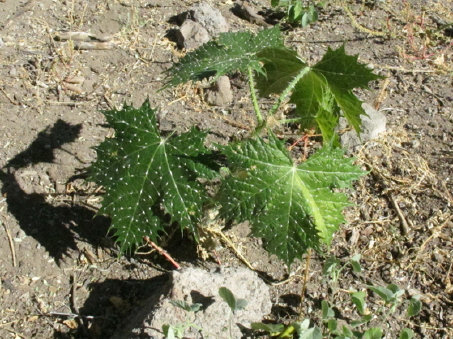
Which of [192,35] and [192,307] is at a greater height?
[192,35]

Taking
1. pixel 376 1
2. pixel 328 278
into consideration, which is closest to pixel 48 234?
pixel 328 278

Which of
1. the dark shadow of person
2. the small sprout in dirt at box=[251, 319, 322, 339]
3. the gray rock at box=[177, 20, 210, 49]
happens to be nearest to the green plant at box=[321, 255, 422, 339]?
the small sprout in dirt at box=[251, 319, 322, 339]

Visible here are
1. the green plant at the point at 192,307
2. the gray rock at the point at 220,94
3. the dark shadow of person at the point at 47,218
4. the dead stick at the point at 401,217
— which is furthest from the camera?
the gray rock at the point at 220,94

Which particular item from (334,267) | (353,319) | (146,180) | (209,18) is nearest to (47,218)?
(146,180)

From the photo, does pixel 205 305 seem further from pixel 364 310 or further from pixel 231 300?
pixel 364 310

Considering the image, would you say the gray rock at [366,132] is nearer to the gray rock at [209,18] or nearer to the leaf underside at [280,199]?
the leaf underside at [280,199]

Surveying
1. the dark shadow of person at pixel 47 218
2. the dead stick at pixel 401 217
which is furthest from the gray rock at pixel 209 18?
the dead stick at pixel 401 217
